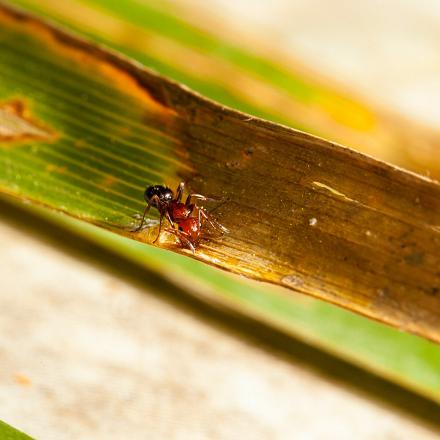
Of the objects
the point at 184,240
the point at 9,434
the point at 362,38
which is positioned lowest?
the point at 9,434

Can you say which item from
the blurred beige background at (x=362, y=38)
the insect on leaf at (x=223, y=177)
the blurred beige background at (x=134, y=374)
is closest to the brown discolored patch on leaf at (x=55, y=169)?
the insect on leaf at (x=223, y=177)

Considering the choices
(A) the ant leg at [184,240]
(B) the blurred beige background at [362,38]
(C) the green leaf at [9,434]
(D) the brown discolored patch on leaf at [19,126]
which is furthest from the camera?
(B) the blurred beige background at [362,38]

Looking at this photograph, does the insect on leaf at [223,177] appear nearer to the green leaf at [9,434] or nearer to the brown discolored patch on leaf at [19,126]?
the brown discolored patch on leaf at [19,126]

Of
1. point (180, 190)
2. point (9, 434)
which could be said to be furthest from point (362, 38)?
point (9, 434)

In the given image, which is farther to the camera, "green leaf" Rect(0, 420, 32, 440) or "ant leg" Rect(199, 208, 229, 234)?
"ant leg" Rect(199, 208, 229, 234)

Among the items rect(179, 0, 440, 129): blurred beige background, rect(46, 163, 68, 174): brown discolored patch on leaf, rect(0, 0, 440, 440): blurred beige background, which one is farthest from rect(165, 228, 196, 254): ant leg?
rect(179, 0, 440, 129): blurred beige background

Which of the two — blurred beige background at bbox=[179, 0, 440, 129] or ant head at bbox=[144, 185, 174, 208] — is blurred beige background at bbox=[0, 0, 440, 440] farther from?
blurred beige background at bbox=[179, 0, 440, 129]

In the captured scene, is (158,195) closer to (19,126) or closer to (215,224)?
(215,224)

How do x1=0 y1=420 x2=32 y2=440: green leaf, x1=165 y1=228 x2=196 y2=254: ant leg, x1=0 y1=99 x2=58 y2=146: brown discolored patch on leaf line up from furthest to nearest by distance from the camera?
1. x1=0 y1=99 x2=58 y2=146: brown discolored patch on leaf
2. x1=165 y1=228 x2=196 y2=254: ant leg
3. x1=0 y1=420 x2=32 y2=440: green leaf
